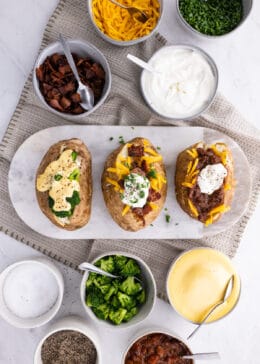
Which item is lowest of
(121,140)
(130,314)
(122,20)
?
(130,314)

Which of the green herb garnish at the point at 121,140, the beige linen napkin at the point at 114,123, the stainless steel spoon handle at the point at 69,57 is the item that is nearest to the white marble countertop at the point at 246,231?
the beige linen napkin at the point at 114,123

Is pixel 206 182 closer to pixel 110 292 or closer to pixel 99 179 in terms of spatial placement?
pixel 99 179

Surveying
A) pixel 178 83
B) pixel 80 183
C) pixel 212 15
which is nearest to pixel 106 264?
pixel 80 183

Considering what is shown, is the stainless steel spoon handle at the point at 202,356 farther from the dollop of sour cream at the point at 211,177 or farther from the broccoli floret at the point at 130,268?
the dollop of sour cream at the point at 211,177

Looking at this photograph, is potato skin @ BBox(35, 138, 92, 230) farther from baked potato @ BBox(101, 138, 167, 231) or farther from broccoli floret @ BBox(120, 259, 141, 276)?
broccoli floret @ BBox(120, 259, 141, 276)

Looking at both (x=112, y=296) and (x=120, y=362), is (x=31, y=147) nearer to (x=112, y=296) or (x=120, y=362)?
(x=112, y=296)

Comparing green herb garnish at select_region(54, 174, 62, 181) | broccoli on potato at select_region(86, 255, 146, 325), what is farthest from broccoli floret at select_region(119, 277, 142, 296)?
green herb garnish at select_region(54, 174, 62, 181)
